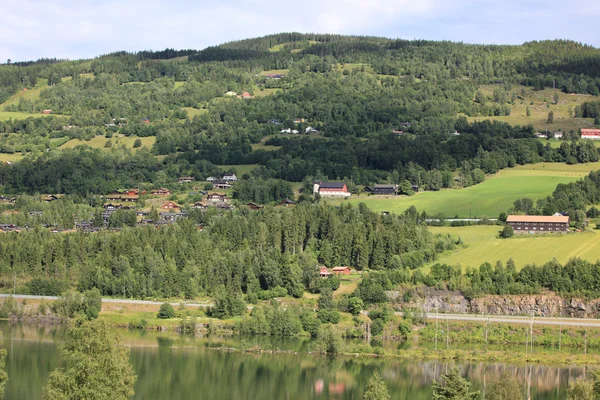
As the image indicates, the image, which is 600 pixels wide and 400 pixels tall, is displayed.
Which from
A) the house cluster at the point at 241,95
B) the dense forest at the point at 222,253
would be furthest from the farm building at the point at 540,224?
the house cluster at the point at 241,95

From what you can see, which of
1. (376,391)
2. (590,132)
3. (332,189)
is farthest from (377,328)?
(590,132)

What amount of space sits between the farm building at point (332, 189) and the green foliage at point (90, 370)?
77021mm

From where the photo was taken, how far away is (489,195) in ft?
377

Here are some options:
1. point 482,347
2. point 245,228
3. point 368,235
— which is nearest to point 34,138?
point 245,228

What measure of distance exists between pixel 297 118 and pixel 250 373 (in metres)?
105

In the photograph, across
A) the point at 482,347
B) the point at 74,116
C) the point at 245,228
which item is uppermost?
the point at 74,116

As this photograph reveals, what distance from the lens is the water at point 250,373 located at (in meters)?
56.8

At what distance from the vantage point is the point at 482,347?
2803 inches

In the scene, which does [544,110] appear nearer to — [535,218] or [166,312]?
[535,218]

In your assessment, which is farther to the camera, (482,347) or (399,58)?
(399,58)

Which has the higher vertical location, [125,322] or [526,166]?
[526,166]

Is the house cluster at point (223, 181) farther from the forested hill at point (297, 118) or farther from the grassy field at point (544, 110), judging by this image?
the grassy field at point (544, 110)

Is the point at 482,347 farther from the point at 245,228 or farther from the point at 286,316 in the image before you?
the point at 245,228

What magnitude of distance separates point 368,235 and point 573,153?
162 feet
